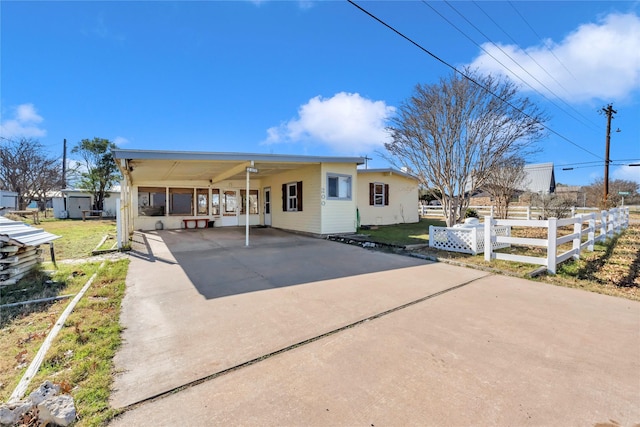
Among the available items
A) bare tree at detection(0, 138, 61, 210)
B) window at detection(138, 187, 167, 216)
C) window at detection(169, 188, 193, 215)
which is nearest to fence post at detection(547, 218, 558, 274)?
window at detection(169, 188, 193, 215)

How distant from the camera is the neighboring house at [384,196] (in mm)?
15961

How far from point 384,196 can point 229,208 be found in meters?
8.61

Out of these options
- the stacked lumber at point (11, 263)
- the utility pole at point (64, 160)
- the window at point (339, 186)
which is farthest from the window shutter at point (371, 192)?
the utility pole at point (64, 160)

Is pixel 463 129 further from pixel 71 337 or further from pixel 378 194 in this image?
pixel 71 337

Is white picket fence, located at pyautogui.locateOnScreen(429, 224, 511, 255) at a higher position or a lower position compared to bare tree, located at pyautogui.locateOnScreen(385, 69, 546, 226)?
lower

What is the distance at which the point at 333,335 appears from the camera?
3158 millimetres

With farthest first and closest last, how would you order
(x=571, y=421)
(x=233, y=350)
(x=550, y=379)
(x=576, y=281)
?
(x=576, y=281), (x=233, y=350), (x=550, y=379), (x=571, y=421)

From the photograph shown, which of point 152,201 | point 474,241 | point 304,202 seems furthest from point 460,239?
point 152,201

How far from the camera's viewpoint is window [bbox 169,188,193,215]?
14.8m

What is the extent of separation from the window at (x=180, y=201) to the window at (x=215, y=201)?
102 cm

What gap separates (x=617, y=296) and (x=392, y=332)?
4.06m

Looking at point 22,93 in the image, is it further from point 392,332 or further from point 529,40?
point 529,40

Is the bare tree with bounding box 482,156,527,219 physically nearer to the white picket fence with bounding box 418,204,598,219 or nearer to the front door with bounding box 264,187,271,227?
the white picket fence with bounding box 418,204,598,219

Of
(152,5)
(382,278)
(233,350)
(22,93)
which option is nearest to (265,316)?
(233,350)
